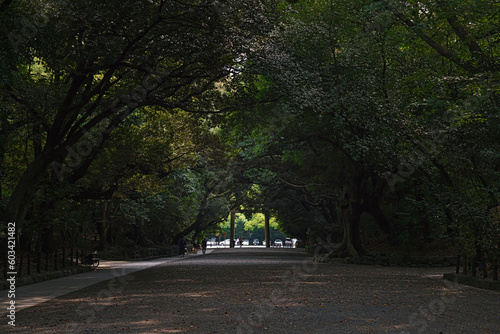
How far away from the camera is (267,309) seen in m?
9.87

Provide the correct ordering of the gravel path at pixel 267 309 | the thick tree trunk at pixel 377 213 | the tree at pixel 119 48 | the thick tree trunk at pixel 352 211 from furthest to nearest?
the thick tree trunk at pixel 377 213, the thick tree trunk at pixel 352 211, the tree at pixel 119 48, the gravel path at pixel 267 309

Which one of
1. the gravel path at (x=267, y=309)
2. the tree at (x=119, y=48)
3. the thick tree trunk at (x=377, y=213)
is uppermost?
the tree at (x=119, y=48)

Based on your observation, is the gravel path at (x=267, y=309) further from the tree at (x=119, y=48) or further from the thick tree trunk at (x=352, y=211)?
the thick tree trunk at (x=352, y=211)

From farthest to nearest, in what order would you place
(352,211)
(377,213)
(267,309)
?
1. (377,213)
2. (352,211)
3. (267,309)

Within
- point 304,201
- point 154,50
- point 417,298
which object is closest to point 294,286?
point 417,298

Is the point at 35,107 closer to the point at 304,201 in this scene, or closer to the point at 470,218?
the point at 470,218

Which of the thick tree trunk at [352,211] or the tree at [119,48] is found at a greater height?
the tree at [119,48]

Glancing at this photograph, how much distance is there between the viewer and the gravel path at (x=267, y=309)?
8.07m

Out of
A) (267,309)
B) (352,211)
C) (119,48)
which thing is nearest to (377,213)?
(352,211)

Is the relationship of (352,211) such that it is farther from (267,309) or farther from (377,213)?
(267,309)

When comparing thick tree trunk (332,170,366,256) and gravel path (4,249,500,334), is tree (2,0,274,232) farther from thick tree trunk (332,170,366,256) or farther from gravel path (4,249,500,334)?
thick tree trunk (332,170,366,256)

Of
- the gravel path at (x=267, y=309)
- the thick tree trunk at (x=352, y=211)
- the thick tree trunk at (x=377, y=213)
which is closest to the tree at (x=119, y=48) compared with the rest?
the gravel path at (x=267, y=309)

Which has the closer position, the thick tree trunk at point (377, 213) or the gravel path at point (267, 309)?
the gravel path at point (267, 309)

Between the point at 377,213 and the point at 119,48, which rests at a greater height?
the point at 119,48
